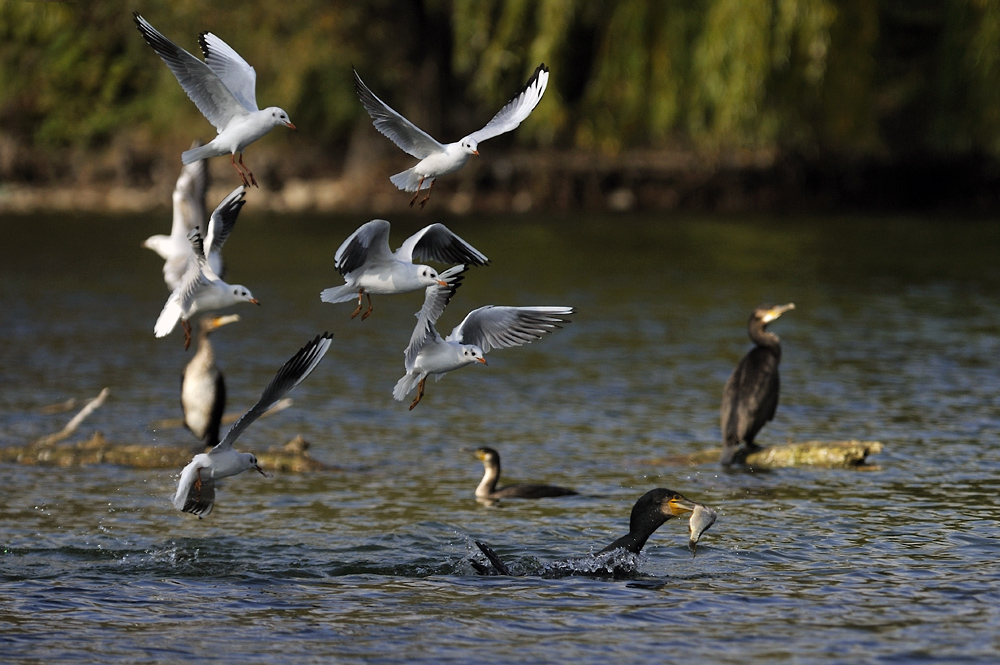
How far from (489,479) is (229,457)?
3.42 metres

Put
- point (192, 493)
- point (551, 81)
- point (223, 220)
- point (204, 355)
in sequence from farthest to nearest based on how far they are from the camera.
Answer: point (551, 81) < point (204, 355) < point (192, 493) < point (223, 220)

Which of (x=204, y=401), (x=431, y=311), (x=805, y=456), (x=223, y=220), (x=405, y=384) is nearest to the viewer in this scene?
(x=431, y=311)

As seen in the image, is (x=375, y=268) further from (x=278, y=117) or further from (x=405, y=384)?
(x=278, y=117)

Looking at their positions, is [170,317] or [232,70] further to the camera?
[232,70]

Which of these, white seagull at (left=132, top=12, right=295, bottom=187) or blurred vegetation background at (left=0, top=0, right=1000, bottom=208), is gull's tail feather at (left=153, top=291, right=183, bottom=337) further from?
blurred vegetation background at (left=0, top=0, right=1000, bottom=208)

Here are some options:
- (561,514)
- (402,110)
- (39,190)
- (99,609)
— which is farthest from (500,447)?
(39,190)

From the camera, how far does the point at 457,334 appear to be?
8.80 m

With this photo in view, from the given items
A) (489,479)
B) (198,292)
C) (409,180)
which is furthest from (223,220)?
(489,479)

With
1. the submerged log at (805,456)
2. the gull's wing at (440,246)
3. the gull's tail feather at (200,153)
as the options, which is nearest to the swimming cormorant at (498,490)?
the submerged log at (805,456)

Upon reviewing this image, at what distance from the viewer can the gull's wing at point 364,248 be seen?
7934 mm

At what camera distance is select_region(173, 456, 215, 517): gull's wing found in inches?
372

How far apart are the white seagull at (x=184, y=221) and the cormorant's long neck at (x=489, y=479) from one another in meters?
3.47

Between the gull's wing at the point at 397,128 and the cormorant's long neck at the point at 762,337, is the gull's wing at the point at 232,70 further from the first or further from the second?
the cormorant's long neck at the point at 762,337

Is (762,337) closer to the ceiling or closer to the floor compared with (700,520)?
closer to the ceiling
